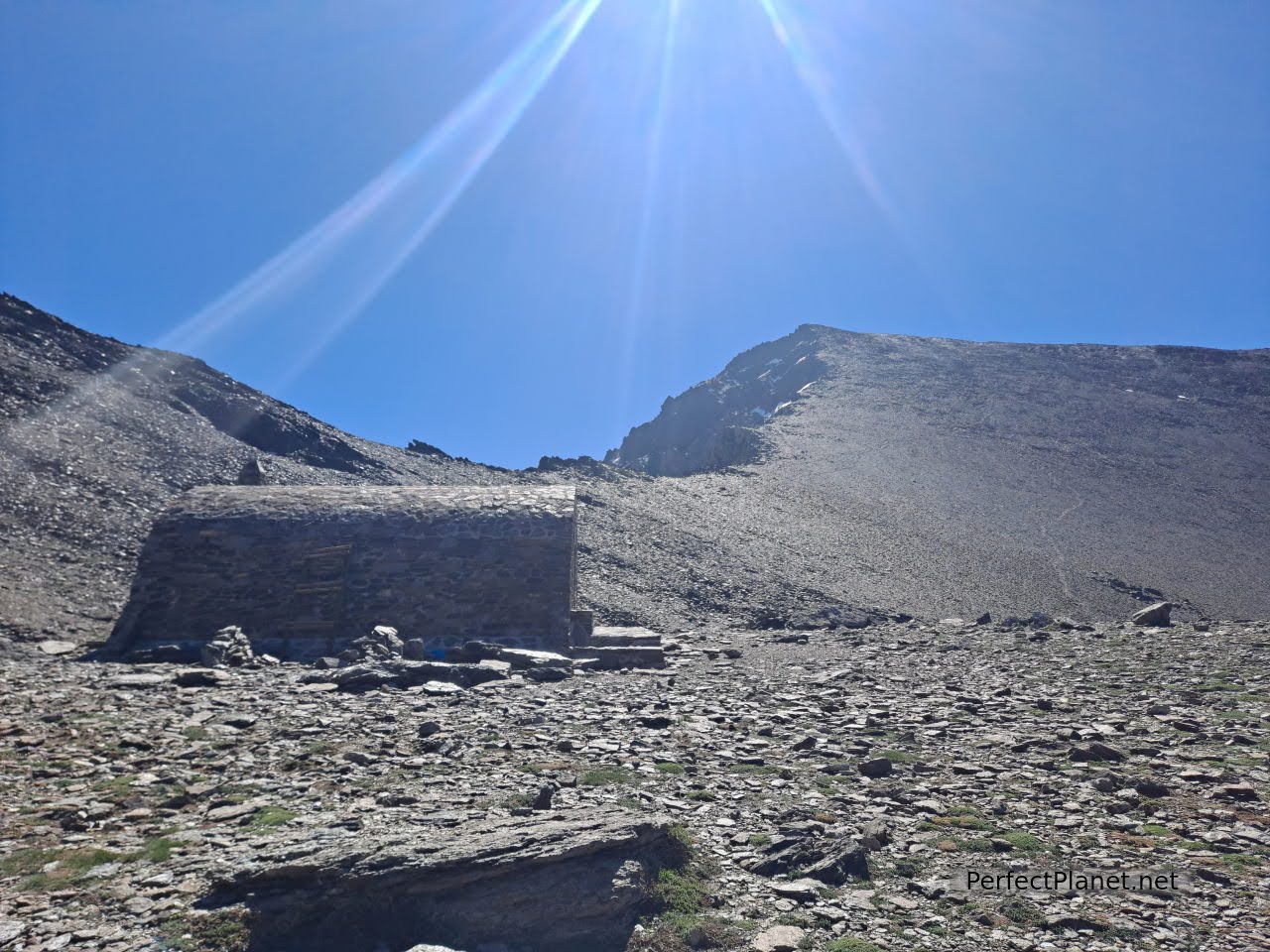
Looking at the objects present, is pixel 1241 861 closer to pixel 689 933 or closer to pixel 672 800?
pixel 689 933

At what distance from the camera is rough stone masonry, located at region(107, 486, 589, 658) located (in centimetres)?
1797

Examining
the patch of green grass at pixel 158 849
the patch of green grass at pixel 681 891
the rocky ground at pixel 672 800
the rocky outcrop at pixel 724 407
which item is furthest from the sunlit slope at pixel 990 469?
the patch of green grass at pixel 158 849

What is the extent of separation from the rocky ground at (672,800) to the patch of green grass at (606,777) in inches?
1.6

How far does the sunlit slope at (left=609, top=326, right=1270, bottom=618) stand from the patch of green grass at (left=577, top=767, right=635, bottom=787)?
22.0 metres

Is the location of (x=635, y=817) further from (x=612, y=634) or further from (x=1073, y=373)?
(x=1073, y=373)

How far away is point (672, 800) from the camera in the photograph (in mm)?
7977

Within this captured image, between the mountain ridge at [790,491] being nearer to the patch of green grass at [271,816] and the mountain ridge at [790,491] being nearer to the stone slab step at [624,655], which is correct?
the stone slab step at [624,655]

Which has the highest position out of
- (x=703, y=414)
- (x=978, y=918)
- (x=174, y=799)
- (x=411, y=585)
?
(x=703, y=414)

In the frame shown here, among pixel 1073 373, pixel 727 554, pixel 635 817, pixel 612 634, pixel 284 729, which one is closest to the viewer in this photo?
pixel 635 817

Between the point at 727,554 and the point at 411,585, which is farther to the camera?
the point at 727,554

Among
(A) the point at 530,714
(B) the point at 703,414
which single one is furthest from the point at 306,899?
(B) the point at 703,414

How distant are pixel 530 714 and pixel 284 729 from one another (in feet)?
11.1

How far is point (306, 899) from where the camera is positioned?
548cm

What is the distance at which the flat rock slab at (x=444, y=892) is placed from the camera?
5.42m
